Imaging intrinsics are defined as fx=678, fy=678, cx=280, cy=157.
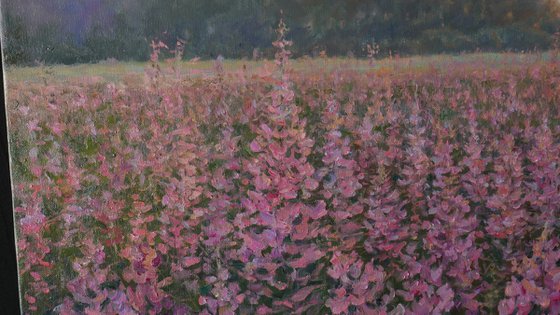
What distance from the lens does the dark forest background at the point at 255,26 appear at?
172cm

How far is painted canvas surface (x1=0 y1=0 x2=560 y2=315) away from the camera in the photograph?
1.74 meters

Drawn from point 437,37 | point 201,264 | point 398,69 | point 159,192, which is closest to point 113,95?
point 159,192

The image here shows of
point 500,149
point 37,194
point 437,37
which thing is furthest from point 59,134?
point 500,149

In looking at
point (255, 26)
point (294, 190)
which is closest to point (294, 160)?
point (294, 190)

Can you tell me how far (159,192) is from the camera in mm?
1779

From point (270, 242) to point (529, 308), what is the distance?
0.69 meters

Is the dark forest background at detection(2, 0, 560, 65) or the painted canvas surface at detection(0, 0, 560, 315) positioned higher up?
the dark forest background at detection(2, 0, 560, 65)

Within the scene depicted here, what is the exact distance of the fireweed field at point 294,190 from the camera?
1754 millimetres

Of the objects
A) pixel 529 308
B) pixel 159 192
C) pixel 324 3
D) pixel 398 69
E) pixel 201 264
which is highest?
pixel 324 3

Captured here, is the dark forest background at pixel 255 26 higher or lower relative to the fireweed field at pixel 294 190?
higher

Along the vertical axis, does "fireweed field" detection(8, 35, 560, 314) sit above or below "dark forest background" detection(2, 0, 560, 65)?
below

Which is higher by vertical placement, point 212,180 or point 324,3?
point 324,3

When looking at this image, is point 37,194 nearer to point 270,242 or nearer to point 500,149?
point 270,242

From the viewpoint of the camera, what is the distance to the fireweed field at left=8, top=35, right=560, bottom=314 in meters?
1.75
